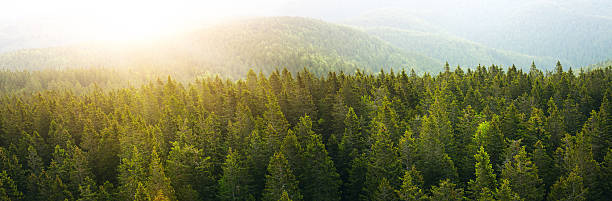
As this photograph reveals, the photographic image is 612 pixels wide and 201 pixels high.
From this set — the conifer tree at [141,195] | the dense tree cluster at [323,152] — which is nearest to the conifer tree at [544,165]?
the dense tree cluster at [323,152]

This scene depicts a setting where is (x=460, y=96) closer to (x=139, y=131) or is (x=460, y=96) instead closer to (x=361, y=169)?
(x=361, y=169)

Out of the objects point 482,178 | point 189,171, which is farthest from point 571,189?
point 189,171

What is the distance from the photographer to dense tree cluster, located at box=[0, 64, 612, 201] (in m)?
37.8

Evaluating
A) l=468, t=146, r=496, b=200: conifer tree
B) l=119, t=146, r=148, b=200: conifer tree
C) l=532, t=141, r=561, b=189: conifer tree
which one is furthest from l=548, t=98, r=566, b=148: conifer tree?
l=119, t=146, r=148, b=200: conifer tree

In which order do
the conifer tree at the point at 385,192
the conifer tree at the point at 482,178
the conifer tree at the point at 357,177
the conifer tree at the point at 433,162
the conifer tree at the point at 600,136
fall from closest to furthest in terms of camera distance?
the conifer tree at the point at 482,178
the conifer tree at the point at 385,192
the conifer tree at the point at 433,162
the conifer tree at the point at 357,177
the conifer tree at the point at 600,136

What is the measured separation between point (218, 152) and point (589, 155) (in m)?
43.6

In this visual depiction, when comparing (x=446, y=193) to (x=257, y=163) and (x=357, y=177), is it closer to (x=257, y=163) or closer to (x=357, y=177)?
(x=357, y=177)

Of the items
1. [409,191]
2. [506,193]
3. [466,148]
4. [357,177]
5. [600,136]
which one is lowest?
[357,177]

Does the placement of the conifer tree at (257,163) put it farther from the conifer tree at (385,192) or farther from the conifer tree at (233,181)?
the conifer tree at (385,192)

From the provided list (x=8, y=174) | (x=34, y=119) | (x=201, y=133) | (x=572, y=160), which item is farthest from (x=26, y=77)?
(x=572, y=160)

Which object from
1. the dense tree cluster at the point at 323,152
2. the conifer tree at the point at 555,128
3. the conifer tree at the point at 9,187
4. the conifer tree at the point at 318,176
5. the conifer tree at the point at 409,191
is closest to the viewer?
the conifer tree at the point at 409,191

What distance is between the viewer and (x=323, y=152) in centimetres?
4303

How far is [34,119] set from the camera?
221 ft

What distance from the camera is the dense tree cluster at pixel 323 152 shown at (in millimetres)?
37750
